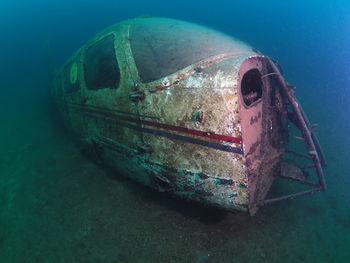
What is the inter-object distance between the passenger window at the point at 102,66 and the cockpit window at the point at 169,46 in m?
0.43

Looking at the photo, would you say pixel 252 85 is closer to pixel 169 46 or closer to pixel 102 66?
pixel 169 46

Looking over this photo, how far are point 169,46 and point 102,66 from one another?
1.29 m

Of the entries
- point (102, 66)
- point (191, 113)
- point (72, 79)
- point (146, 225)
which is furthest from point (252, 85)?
point (72, 79)

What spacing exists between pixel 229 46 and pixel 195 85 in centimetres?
106

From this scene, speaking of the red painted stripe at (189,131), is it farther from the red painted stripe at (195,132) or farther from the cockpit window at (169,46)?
the cockpit window at (169,46)

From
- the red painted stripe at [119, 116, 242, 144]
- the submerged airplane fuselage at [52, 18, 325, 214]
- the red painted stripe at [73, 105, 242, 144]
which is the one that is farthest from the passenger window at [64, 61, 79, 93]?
the red painted stripe at [119, 116, 242, 144]

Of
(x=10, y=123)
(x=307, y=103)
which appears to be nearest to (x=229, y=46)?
(x=307, y=103)

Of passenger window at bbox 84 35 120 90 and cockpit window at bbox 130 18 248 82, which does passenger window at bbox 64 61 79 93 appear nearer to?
passenger window at bbox 84 35 120 90

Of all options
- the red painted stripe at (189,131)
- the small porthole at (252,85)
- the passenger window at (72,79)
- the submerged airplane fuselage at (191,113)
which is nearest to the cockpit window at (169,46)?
the submerged airplane fuselage at (191,113)

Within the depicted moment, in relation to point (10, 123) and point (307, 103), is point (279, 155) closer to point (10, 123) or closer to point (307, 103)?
point (307, 103)

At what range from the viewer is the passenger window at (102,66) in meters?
3.15

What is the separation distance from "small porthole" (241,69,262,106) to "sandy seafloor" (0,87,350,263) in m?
1.85

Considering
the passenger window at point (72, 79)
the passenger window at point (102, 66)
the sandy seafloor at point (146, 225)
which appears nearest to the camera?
the sandy seafloor at point (146, 225)

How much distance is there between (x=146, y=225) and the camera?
3.08 metres
